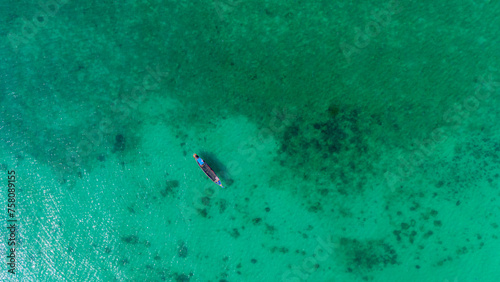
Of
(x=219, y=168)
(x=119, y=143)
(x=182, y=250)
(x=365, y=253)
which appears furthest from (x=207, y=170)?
(x=365, y=253)

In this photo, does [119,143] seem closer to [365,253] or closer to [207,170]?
[207,170]

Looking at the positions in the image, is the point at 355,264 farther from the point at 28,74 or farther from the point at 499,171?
the point at 28,74

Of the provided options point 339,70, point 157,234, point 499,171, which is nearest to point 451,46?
point 339,70

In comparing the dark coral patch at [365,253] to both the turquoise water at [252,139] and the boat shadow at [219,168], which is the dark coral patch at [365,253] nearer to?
the turquoise water at [252,139]

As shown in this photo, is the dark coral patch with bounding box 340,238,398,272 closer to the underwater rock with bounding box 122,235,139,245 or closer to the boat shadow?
the boat shadow

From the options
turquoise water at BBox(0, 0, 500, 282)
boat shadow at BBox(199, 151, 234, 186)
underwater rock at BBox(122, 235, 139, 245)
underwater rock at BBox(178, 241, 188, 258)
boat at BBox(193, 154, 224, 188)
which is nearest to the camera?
turquoise water at BBox(0, 0, 500, 282)

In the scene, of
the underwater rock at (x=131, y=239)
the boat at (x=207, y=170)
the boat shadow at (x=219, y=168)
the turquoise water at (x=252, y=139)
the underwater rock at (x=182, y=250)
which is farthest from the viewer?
the underwater rock at (x=131, y=239)

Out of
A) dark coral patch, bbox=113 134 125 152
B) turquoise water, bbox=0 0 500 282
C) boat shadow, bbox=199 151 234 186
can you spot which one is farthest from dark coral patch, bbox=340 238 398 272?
dark coral patch, bbox=113 134 125 152

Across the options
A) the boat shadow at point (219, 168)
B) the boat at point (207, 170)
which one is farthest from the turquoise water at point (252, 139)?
the boat at point (207, 170)
